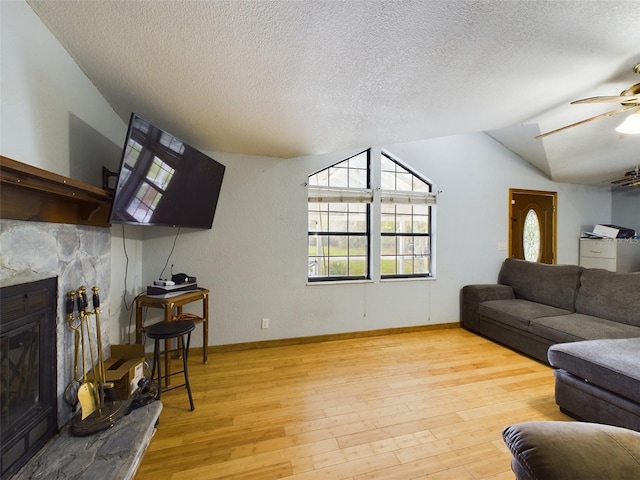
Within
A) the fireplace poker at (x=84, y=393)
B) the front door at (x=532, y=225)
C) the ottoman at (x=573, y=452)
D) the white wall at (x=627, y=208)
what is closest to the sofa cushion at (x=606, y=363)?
the ottoman at (x=573, y=452)

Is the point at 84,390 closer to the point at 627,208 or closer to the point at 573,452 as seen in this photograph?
the point at 573,452

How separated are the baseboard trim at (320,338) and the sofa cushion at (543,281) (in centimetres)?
99

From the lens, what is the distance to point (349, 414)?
1970mm

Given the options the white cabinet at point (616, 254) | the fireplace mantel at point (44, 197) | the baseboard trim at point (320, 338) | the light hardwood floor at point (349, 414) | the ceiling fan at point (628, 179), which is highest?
the ceiling fan at point (628, 179)

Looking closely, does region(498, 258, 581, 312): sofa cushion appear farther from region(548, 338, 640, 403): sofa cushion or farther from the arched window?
region(548, 338, 640, 403): sofa cushion

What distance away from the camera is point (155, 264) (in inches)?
114

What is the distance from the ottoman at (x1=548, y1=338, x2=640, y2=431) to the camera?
5.46 ft

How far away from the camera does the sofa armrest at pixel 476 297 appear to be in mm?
3680

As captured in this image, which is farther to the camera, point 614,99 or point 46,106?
point 614,99

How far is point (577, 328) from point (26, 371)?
4.08 metres

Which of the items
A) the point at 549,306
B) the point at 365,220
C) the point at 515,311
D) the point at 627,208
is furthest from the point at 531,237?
the point at 365,220

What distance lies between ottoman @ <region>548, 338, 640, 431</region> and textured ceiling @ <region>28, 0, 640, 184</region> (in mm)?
2017

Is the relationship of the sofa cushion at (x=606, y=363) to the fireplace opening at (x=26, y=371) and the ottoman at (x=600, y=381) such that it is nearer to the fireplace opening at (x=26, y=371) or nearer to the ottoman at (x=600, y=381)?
the ottoman at (x=600, y=381)

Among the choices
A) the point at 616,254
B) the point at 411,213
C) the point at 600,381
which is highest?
the point at 411,213
